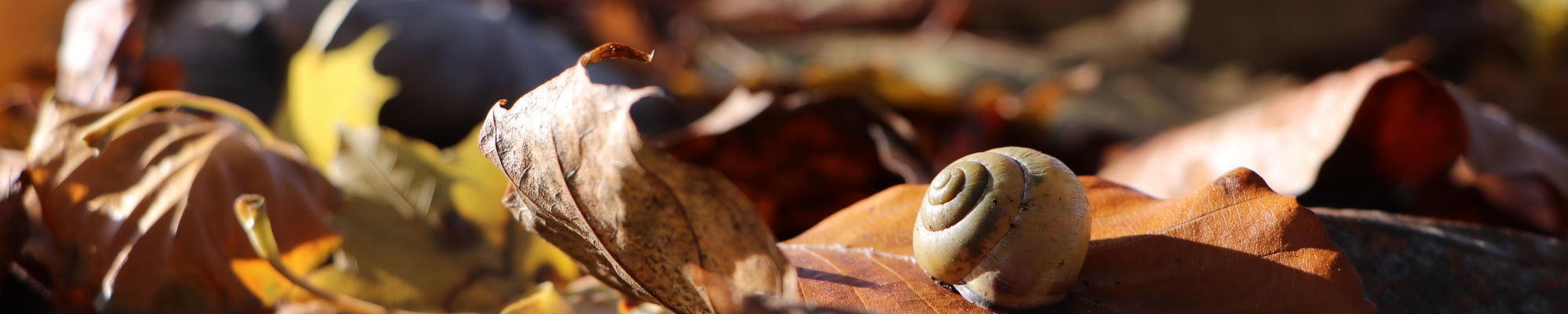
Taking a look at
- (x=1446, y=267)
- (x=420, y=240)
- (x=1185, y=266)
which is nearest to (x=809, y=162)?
(x=420, y=240)

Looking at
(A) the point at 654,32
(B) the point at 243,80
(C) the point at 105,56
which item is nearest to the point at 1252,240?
(C) the point at 105,56

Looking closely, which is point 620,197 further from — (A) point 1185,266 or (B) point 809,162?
(B) point 809,162

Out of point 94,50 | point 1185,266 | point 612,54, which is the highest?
point 612,54

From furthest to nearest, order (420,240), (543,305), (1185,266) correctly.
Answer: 1. (420,240)
2. (543,305)
3. (1185,266)

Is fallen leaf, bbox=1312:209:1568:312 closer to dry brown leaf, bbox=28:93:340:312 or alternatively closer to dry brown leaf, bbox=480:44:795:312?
dry brown leaf, bbox=480:44:795:312

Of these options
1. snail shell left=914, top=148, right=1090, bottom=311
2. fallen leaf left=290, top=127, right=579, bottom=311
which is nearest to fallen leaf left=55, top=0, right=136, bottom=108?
fallen leaf left=290, top=127, right=579, bottom=311
